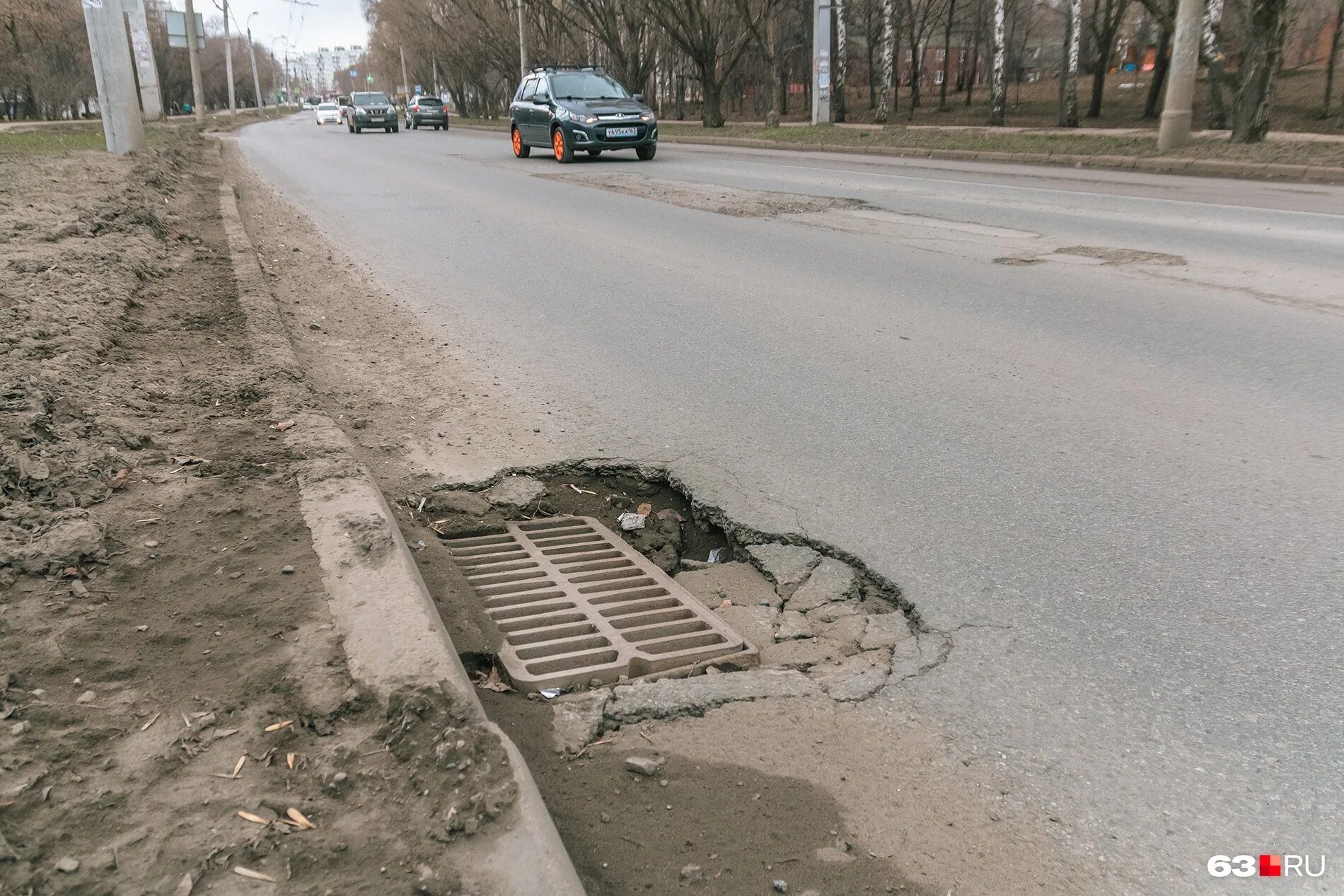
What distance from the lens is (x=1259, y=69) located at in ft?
55.4

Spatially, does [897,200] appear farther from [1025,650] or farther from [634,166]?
[1025,650]

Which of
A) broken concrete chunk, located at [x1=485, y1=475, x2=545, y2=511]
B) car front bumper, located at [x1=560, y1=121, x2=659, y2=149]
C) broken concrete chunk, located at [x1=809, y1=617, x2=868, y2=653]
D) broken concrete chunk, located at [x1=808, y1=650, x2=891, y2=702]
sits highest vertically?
car front bumper, located at [x1=560, y1=121, x2=659, y2=149]

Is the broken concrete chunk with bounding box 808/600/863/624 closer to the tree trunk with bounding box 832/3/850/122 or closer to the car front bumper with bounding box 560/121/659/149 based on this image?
the car front bumper with bounding box 560/121/659/149

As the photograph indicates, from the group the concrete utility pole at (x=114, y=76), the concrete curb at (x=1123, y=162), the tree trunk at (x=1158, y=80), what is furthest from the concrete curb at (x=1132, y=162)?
the concrete utility pole at (x=114, y=76)

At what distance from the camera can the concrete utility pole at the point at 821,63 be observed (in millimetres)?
27422

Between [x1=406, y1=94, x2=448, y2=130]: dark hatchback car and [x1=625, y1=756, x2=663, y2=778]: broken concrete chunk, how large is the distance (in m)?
48.6

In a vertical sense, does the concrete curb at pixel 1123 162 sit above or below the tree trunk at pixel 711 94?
below

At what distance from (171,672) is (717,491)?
2.18 m

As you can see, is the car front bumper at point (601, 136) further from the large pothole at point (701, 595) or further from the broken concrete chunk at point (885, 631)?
the broken concrete chunk at point (885, 631)

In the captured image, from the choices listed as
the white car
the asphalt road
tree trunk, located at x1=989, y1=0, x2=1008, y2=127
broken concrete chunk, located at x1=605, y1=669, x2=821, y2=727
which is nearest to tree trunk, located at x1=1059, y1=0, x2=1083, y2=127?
tree trunk, located at x1=989, y1=0, x2=1008, y2=127

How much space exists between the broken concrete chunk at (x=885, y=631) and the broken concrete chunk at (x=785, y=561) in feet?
1.20

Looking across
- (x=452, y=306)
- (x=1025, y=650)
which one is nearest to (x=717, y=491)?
(x=1025, y=650)

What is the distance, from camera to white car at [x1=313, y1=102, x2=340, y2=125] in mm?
59969

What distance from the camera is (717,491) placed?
4039 millimetres
